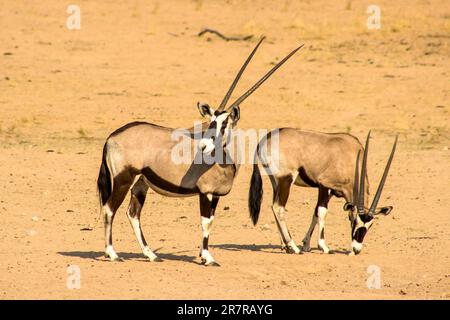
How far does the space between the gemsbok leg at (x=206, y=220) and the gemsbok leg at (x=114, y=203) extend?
80 cm

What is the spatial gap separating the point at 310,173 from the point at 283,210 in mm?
537

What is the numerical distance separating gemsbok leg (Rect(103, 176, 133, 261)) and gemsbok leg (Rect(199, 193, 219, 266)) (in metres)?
0.80

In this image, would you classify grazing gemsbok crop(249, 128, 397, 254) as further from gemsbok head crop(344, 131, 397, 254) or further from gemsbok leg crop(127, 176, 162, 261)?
gemsbok leg crop(127, 176, 162, 261)

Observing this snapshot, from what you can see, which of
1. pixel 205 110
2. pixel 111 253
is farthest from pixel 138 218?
pixel 205 110

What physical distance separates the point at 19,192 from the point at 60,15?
446 inches

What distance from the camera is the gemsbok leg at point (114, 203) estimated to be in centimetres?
1216

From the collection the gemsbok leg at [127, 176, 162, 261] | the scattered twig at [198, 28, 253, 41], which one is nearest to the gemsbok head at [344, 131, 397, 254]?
the gemsbok leg at [127, 176, 162, 261]

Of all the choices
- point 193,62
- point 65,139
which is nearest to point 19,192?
point 65,139

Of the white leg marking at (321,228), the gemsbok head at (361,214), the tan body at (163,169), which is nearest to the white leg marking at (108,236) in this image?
the tan body at (163,169)

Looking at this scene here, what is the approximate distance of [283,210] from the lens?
1327 centimetres

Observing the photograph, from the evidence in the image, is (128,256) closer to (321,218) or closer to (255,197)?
(255,197)

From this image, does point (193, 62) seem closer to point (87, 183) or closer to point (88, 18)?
point (88, 18)

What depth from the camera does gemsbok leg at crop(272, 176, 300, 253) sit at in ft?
43.3

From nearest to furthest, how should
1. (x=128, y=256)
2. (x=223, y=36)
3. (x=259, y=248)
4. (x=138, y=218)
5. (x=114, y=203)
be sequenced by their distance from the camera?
(x=114, y=203), (x=138, y=218), (x=128, y=256), (x=259, y=248), (x=223, y=36)
